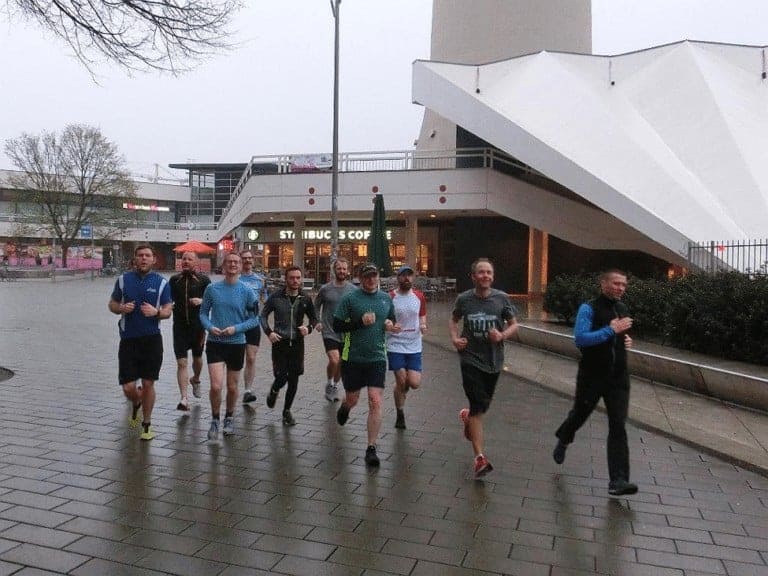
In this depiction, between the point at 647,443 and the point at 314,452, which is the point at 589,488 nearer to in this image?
the point at 647,443

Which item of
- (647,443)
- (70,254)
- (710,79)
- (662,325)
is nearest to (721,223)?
(662,325)

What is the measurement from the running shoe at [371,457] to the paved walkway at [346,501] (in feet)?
0.32

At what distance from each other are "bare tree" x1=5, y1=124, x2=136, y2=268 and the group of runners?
4525 centimetres

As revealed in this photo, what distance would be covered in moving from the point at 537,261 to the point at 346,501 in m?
23.9

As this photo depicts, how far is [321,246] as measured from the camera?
3309cm

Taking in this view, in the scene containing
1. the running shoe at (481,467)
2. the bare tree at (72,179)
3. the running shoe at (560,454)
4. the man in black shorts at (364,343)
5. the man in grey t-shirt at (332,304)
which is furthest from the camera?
the bare tree at (72,179)

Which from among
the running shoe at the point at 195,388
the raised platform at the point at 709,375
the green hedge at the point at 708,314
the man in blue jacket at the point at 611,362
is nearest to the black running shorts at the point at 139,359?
the running shoe at the point at 195,388

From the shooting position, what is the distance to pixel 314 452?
18.9ft

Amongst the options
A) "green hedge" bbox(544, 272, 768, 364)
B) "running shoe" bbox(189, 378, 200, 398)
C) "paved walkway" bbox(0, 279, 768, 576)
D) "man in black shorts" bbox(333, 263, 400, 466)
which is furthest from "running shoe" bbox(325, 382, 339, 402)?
"green hedge" bbox(544, 272, 768, 364)

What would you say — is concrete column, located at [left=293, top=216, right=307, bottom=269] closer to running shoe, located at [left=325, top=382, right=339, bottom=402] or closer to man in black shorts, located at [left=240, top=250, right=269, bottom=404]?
man in black shorts, located at [left=240, top=250, right=269, bottom=404]

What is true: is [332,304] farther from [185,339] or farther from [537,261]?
[537,261]

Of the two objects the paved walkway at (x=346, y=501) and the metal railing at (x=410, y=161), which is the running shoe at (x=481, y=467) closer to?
the paved walkway at (x=346, y=501)

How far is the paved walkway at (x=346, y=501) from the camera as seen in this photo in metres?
3.68

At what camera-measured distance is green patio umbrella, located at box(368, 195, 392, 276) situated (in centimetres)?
1709
